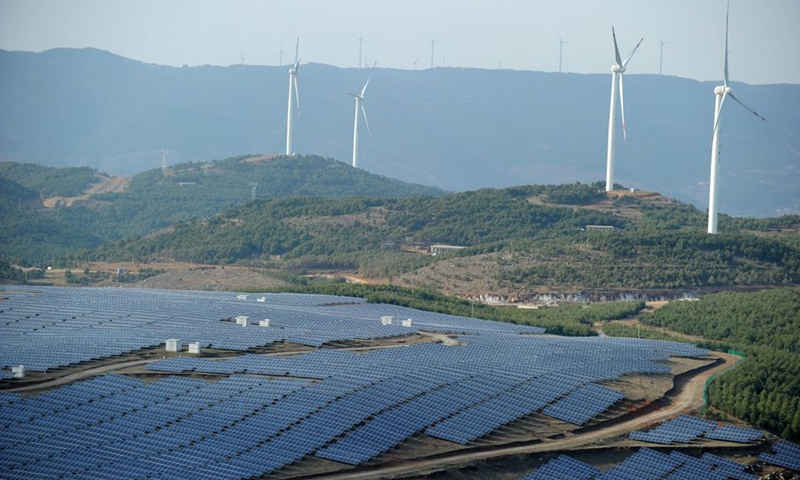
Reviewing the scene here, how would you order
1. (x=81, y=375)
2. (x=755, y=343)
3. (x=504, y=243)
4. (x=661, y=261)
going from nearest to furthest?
(x=81, y=375), (x=755, y=343), (x=661, y=261), (x=504, y=243)

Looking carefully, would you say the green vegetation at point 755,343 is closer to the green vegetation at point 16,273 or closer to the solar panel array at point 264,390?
the solar panel array at point 264,390

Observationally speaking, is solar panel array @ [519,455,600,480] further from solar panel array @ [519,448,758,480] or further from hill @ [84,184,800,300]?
hill @ [84,184,800,300]

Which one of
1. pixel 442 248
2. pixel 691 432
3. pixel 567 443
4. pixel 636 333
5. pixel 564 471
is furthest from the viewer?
pixel 442 248

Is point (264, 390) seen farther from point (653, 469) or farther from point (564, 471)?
point (653, 469)

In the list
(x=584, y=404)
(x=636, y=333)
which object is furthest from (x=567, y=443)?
(x=636, y=333)

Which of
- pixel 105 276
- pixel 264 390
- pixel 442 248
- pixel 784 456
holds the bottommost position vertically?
pixel 784 456

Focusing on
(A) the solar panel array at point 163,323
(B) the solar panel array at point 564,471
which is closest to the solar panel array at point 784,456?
(B) the solar panel array at point 564,471

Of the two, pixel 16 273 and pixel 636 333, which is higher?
pixel 636 333
